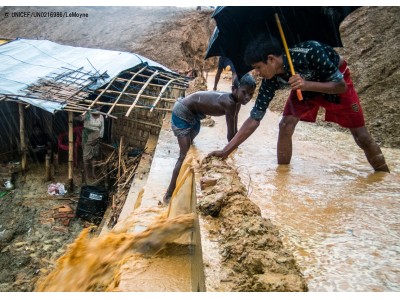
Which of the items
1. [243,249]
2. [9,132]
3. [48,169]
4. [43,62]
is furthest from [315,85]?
[9,132]

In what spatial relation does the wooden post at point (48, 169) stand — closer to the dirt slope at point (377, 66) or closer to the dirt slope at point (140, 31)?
the dirt slope at point (377, 66)

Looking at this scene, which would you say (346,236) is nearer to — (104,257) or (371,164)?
(371,164)

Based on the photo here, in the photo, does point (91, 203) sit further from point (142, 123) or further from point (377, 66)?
point (377, 66)

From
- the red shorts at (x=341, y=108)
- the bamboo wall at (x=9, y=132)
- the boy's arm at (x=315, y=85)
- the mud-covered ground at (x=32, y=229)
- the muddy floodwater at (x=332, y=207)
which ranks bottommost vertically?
the mud-covered ground at (x=32, y=229)

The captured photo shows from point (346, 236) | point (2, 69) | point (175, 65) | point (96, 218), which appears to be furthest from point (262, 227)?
point (175, 65)

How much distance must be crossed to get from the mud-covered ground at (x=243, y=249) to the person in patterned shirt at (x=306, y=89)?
94 centimetres

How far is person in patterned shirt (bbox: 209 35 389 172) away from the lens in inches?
104

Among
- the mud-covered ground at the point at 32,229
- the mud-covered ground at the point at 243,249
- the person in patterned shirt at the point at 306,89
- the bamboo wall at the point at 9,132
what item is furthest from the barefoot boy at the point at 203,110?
the bamboo wall at the point at 9,132

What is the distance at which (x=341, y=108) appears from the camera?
3002mm

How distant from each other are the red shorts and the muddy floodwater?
0.49 m

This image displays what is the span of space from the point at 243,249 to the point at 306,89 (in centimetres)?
141

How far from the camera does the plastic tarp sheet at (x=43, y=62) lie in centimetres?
853

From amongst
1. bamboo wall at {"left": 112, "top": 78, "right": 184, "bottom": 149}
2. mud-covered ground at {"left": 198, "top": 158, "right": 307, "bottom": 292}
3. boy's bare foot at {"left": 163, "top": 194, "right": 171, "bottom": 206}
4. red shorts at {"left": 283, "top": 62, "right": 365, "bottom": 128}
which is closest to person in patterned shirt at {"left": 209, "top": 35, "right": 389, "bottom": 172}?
red shorts at {"left": 283, "top": 62, "right": 365, "bottom": 128}

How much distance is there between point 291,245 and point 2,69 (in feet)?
31.0
